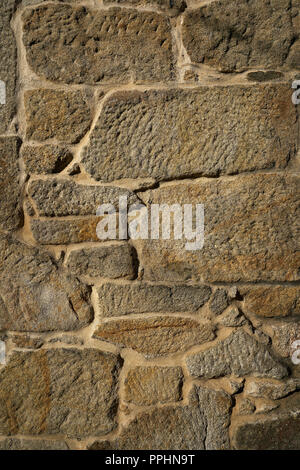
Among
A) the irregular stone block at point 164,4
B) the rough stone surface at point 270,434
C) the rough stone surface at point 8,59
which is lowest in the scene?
the rough stone surface at point 270,434

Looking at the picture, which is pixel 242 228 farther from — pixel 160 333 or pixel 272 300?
pixel 160 333

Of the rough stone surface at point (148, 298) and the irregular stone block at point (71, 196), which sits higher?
the irregular stone block at point (71, 196)

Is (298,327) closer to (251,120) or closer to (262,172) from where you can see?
(262,172)

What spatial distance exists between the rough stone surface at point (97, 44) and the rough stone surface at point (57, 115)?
0.07 m

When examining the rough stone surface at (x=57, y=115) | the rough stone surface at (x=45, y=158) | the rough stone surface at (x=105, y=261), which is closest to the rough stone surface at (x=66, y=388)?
the rough stone surface at (x=105, y=261)

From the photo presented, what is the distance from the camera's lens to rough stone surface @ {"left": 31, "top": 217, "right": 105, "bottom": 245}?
167 centimetres

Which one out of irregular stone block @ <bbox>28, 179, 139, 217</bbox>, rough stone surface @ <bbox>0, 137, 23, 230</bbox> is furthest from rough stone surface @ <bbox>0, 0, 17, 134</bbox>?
→ irregular stone block @ <bbox>28, 179, 139, 217</bbox>

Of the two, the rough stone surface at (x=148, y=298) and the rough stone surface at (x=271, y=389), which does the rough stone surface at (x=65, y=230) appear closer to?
the rough stone surface at (x=148, y=298)

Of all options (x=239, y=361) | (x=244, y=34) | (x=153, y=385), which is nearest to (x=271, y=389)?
(x=239, y=361)

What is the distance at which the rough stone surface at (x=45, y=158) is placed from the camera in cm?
166

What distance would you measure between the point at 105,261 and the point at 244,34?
1060mm

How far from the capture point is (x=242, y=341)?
5.45 feet

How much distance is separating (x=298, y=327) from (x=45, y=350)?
3.39 feet

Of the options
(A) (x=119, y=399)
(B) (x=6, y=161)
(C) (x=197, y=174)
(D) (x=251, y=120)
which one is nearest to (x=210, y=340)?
(A) (x=119, y=399)
